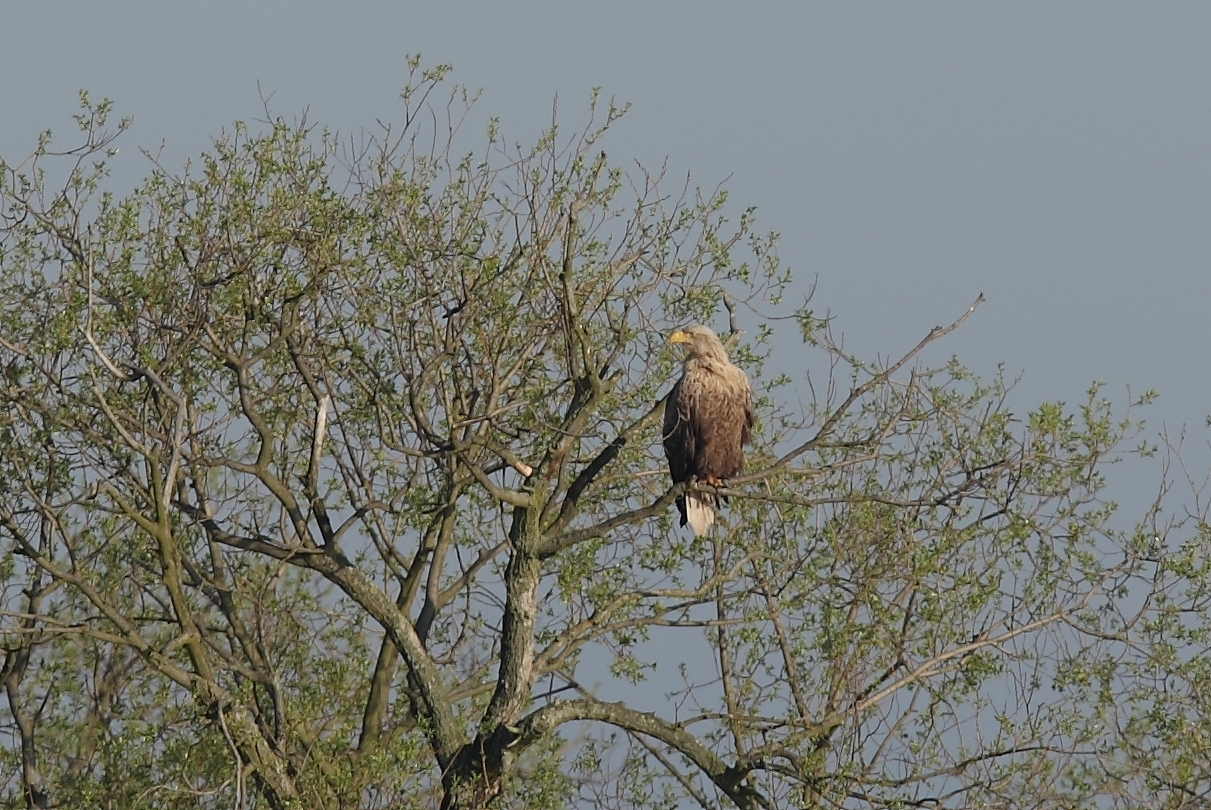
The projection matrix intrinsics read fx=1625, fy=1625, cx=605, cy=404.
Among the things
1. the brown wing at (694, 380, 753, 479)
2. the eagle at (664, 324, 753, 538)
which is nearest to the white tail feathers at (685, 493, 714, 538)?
the eagle at (664, 324, 753, 538)

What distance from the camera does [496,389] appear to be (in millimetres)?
11344

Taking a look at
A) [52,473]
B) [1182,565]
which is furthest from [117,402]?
[1182,565]

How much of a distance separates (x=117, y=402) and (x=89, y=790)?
2.67 metres

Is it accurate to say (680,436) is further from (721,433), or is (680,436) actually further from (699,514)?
(699,514)

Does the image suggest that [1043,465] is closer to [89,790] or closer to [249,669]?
[249,669]

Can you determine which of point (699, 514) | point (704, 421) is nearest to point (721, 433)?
point (704, 421)

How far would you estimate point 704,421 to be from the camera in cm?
1188

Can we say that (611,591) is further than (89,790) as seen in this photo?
Yes

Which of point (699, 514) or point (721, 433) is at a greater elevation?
point (721, 433)

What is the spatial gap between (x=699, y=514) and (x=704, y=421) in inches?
27.0

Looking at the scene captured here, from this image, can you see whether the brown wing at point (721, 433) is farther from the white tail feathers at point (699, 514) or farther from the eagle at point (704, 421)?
the white tail feathers at point (699, 514)

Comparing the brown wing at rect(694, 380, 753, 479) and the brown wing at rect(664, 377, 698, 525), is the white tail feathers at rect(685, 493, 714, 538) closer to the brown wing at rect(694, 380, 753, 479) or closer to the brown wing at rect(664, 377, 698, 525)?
the brown wing at rect(664, 377, 698, 525)

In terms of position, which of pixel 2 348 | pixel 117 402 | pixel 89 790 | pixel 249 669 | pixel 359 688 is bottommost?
pixel 89 790

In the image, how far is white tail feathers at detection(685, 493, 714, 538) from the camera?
11867mm
